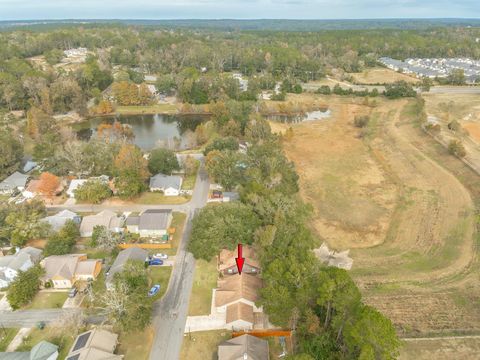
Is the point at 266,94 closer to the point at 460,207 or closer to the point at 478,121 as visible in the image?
the point at 478,121

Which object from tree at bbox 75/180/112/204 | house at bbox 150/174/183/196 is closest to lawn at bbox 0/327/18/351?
tree at bbox 75/180/112/204

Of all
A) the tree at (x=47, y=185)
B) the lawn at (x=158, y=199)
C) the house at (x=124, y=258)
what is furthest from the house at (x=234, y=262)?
the tree at (x=47, y=185)

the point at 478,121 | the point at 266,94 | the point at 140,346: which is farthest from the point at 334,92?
the point at 140,346

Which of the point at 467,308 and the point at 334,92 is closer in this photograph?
the point at 467,308

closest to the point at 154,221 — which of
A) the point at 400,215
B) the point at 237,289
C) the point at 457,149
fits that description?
the point at 237,289

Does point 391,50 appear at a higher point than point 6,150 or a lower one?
higher

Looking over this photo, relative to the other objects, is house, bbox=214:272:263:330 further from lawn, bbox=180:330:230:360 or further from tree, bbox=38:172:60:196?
tree, bbox=38:172:60:196

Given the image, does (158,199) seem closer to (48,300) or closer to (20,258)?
(20,258)
